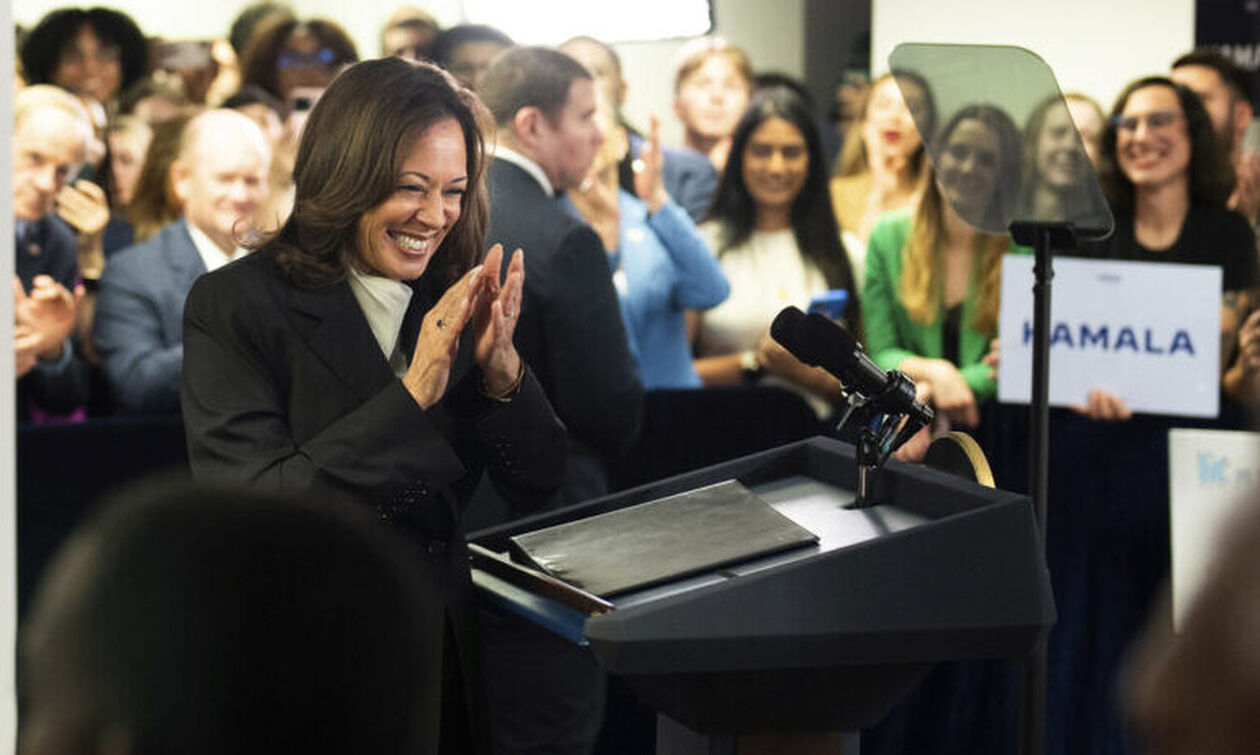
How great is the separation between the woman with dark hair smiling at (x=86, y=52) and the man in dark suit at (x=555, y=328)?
1.27 m

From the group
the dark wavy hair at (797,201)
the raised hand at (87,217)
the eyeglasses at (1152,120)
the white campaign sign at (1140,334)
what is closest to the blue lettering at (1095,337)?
the white campaign sign at (1140,334)

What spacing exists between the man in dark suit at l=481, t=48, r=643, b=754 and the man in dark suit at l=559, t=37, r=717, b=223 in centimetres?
30

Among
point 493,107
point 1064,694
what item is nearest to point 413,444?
point 493,107

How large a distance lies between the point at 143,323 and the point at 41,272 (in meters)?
0.39

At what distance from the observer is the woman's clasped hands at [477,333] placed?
310 cm

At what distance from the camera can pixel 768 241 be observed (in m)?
4.33

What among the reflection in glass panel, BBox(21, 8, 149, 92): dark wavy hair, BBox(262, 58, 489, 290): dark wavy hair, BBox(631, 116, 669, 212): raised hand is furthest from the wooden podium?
BBox(21, 8, 149, 92): dark wavy hair

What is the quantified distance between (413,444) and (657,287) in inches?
52.1

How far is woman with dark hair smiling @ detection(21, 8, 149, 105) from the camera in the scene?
4.36 metres

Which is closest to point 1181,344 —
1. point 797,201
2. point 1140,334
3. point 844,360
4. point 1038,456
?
point 1140,334

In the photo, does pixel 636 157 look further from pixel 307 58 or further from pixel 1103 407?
pixel 1103 407

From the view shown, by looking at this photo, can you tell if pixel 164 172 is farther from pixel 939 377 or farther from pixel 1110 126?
pixel 1110 126

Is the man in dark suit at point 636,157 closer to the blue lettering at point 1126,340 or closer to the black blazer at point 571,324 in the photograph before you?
the black blazer at point 571,324

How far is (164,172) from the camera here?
4430 mm
